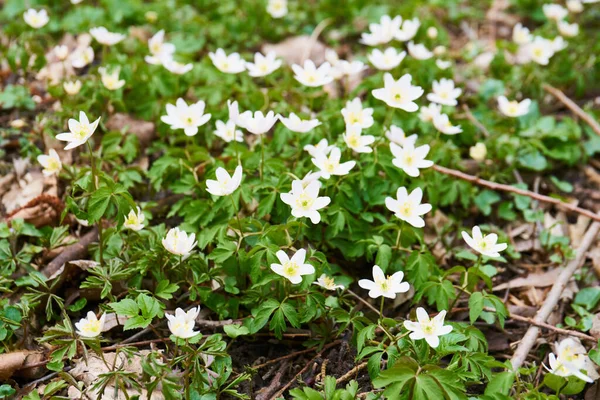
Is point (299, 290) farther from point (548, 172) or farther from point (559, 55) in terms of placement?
point (559, 55)

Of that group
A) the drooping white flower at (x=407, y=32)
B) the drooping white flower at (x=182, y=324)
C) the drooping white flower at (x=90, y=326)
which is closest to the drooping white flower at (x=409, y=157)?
the drooping white flower at (x=407, y=32)

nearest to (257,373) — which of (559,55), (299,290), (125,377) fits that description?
(299,290)

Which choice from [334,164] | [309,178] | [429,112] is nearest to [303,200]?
[309,178]

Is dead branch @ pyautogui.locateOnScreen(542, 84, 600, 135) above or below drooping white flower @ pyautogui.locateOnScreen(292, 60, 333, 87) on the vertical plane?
below

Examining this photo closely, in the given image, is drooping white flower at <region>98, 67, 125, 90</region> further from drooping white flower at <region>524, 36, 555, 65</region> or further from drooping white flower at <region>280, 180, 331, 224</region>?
drooping white flower at <region>524, 36, 555, 65</region>

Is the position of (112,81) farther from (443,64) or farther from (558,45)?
(558,45)

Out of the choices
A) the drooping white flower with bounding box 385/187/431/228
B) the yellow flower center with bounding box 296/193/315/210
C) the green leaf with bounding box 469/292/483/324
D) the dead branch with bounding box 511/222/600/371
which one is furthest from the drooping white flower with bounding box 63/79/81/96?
the dead branch with bounding box 511/222/600/371
